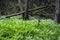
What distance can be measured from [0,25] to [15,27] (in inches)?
17.3

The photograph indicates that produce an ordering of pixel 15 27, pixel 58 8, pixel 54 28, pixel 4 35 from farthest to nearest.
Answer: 1. pixel 58 8
2. pixel 54 28
3. pixel 15 27
4. pixel 4 35

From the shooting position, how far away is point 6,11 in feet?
42.4

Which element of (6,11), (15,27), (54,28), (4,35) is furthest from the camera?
(6,11)

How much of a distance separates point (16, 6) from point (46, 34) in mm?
8233

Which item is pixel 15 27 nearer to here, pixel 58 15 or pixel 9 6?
pixel 58 15

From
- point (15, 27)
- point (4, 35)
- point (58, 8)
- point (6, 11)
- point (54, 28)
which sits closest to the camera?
point (4, 35)

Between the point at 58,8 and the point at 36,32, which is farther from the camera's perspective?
the point at 58,8

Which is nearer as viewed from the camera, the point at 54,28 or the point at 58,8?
the point at 54,28

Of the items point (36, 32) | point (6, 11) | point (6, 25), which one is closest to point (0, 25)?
point (6, 25)

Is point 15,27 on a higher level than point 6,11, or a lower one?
higher

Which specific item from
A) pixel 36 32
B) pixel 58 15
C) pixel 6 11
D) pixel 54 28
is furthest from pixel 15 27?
pixel 6 11

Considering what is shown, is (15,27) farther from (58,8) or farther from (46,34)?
(58,8)

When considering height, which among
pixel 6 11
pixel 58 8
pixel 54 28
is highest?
pixel 58 8

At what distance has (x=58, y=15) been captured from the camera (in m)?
6.40
